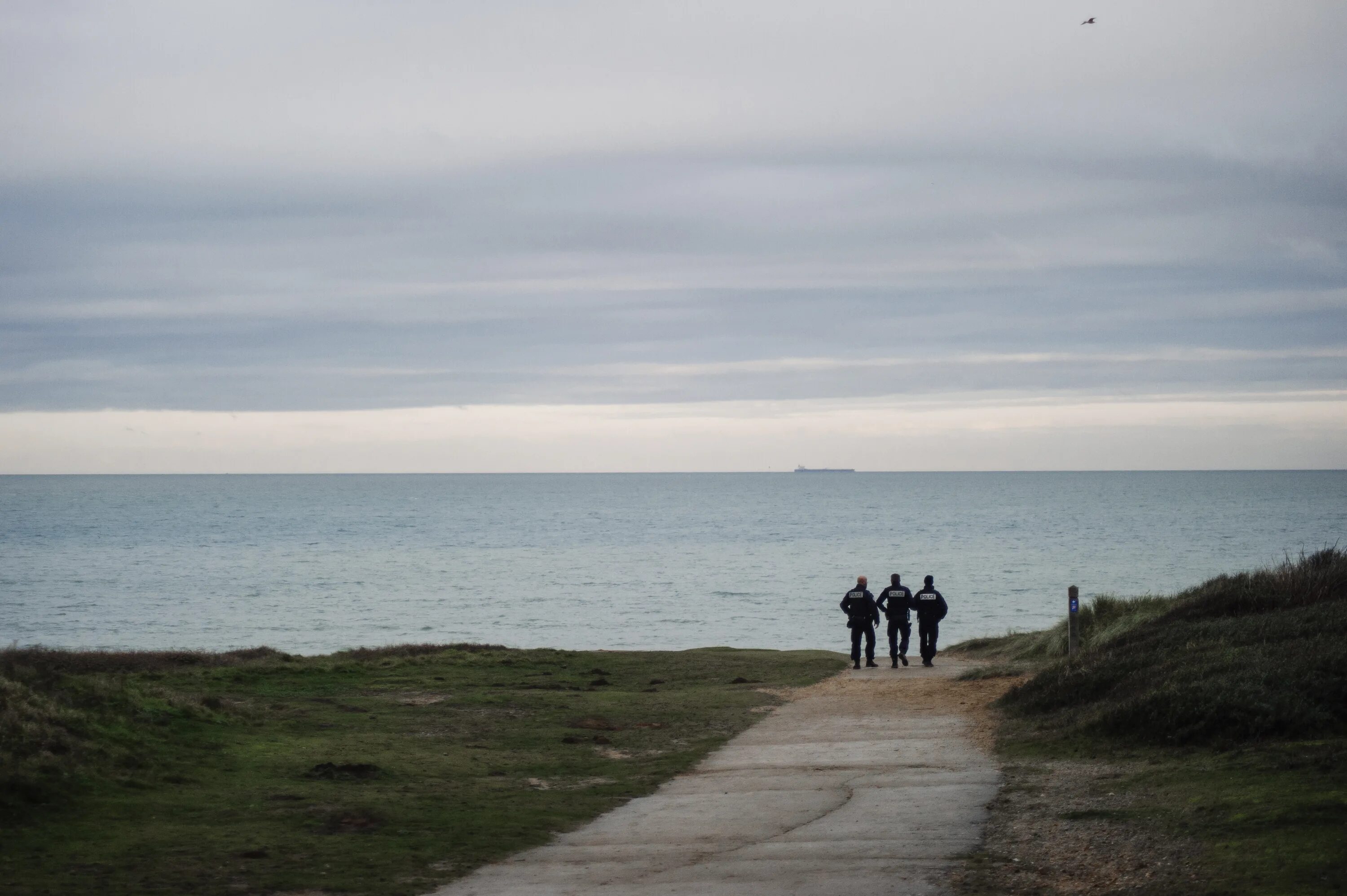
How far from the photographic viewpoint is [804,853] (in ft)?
35.3

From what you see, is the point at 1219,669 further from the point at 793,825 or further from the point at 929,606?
the point at 929,606

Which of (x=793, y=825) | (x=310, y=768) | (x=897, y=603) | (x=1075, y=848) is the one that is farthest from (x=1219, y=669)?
(x=310, y=768)

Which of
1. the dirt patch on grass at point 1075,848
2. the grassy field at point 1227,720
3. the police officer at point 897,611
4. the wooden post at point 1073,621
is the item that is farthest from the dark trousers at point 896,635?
the dirt patch on grass at point 1075,848

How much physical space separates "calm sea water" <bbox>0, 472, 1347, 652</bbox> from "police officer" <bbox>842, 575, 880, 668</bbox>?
57.9ft

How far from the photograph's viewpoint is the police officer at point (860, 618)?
1025 inches

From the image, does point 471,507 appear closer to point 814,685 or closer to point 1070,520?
point 1070,520

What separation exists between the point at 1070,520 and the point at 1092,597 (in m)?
106

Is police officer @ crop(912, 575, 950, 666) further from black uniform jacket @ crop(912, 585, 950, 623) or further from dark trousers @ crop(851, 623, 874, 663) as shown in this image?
dark trousers @ crop(851, 623, 874, 663)

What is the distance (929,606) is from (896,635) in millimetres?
979

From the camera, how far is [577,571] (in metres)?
77.9

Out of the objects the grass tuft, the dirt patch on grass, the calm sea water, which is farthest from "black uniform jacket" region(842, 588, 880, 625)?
the calm sea water

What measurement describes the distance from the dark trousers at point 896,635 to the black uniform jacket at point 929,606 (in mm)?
400

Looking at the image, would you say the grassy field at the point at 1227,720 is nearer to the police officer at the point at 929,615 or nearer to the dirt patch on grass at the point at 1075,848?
→ the dirt patch on grass at the point at 1075,848

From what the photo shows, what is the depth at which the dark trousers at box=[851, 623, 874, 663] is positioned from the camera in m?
26.1
